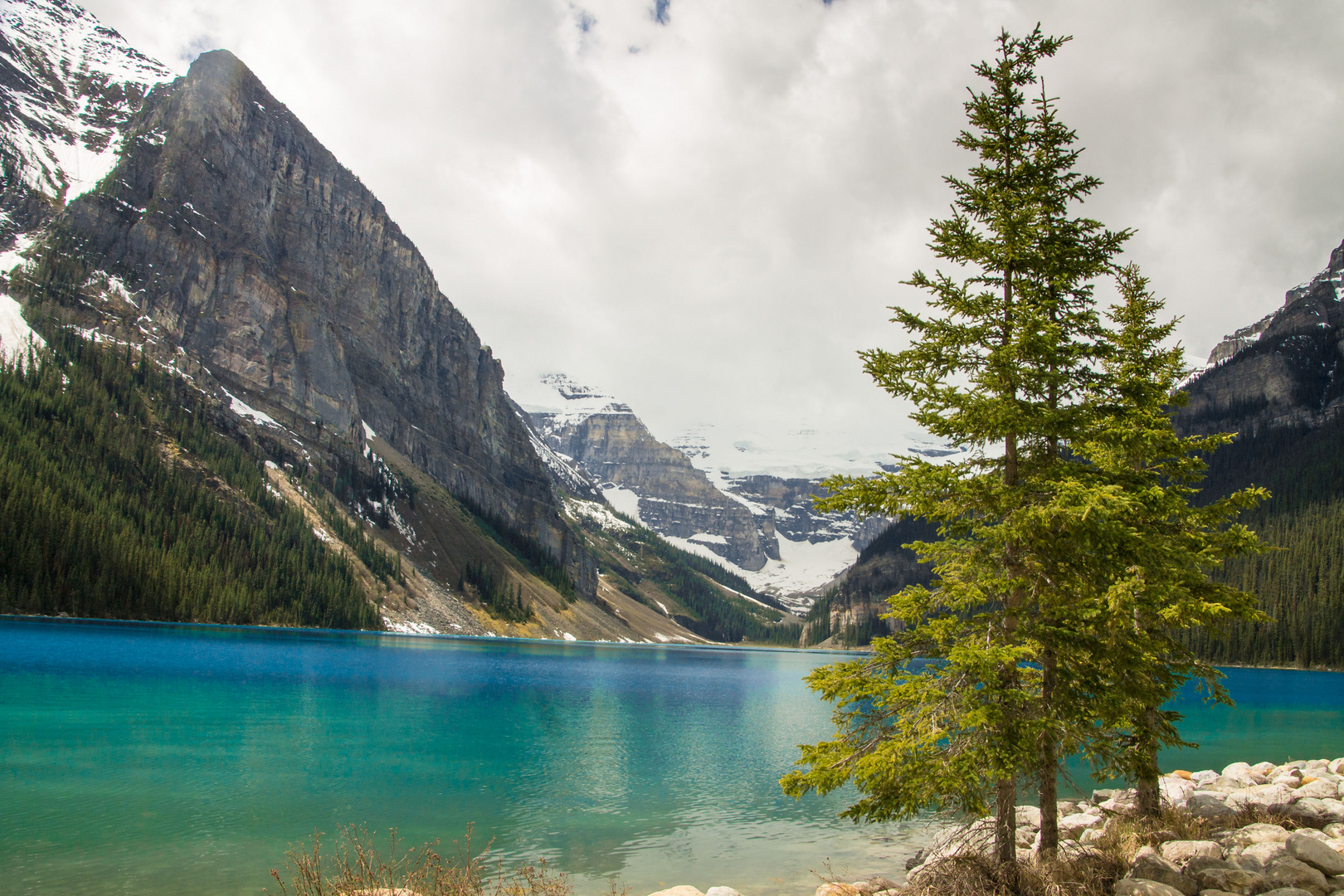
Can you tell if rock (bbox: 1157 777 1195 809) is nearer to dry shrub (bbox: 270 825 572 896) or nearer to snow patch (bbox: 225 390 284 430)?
dry shrub (bbox: 270 825 572 896)

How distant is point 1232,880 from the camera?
10.7 metres

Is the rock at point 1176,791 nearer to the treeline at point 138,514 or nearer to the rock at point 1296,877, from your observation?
the rock at point 1296,877

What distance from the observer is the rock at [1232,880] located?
10578mm

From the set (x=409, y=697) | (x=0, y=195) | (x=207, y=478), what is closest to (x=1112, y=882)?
(x=409, y=697)

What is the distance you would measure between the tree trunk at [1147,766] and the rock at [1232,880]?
4.91 feet

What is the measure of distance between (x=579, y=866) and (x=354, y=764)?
45.0ft

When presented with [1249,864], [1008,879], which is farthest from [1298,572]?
[1008,879]

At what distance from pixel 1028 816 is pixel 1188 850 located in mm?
9306

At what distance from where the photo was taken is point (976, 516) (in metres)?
11.5

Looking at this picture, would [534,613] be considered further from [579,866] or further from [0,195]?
[579,866]

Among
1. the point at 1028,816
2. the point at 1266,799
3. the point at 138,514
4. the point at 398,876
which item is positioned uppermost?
the point at 138,514

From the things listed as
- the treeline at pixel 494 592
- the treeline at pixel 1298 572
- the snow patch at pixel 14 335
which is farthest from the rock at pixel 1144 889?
the treeline at pixel 494 592

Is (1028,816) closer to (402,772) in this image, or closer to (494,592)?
(402,772)

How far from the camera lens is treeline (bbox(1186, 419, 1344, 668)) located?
11469 cm
